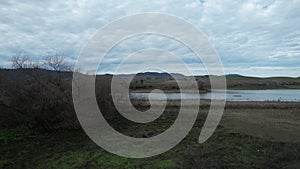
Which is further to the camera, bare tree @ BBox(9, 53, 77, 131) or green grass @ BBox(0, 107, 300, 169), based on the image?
bare tree @ BBox(9, 53, 77, 131)

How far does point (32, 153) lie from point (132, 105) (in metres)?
12.7

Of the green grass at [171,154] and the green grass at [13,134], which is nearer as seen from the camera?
the green grass at [171,154]

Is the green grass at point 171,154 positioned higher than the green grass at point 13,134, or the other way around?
the green grass at point 171,154

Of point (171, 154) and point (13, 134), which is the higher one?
point (171, 154)

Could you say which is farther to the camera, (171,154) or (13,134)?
(13,134)

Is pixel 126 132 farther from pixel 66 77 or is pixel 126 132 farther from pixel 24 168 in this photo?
pixel 24 168

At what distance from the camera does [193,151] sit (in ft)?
32.3

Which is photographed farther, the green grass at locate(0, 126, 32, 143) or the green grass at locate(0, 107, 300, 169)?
the green grass at locate(0, 126, 32, 143)

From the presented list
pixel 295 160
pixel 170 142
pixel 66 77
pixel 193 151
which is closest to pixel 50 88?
pixel 66 77

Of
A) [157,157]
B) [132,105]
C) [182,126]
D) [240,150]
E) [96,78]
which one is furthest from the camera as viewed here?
[132,105]

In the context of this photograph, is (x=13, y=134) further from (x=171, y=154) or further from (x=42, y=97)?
(x=171, y=154)

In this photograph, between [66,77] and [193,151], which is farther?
[66,77]

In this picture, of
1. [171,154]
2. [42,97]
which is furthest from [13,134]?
[171,154]

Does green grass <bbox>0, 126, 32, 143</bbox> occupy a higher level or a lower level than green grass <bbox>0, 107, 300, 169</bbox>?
lower
